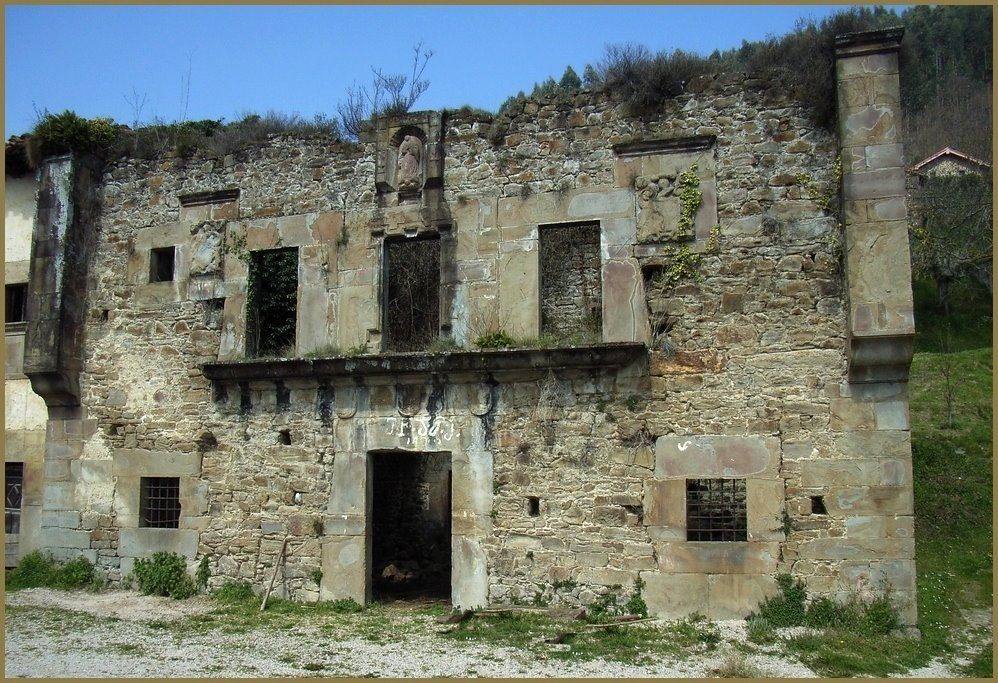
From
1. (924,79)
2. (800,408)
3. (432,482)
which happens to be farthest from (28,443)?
(924,79)

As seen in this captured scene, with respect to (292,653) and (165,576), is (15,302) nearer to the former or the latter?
(165,576)

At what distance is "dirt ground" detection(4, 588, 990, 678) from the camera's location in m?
7.41

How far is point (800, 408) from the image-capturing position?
29.9 feet

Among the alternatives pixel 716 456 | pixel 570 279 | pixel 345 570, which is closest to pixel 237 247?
pixel 345 570

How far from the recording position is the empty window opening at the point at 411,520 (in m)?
13.6

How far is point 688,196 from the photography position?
9852 millimetres

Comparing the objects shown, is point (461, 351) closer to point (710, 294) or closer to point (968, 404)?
point (710, 294)

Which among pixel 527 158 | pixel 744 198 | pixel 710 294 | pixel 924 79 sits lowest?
pixel 710 294

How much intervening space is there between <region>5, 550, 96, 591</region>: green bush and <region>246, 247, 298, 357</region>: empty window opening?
4.19 m

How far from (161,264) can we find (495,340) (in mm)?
6042

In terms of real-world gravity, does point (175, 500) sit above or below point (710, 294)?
below

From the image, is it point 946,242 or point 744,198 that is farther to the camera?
point 946,242

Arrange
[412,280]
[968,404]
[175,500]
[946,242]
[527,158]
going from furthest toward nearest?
[946,242]
[412,280]
[968,404]
[175,500]
[527,158]

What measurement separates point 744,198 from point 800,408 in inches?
106
